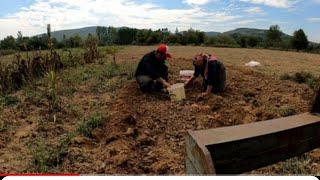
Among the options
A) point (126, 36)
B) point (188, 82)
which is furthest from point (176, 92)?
point (126, 36)

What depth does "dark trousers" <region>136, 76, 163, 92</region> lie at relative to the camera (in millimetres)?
5682

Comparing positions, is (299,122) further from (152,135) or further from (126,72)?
(126,72)

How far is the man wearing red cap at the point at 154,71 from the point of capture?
564 centimetres

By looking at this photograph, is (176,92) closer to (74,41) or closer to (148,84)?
(148,84)

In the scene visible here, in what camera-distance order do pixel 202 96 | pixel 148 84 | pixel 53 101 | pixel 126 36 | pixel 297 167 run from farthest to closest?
1. pixel 126 36
2. pixel 148 84
3. pixel 202 96
4. pixel 53 101
5. pixel 297 167

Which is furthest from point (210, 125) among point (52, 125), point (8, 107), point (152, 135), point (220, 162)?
point (220, 162)

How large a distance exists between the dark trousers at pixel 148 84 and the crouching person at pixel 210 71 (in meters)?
0.47

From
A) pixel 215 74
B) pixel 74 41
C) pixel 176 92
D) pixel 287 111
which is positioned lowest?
pixel 287 111

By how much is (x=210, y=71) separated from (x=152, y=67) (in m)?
0.68

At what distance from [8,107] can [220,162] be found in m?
4.00

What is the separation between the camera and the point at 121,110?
4.96 metres

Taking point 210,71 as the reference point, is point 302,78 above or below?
below

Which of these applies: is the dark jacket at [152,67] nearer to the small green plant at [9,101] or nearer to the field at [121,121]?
the field at [121,121]

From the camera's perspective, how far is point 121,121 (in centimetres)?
449
